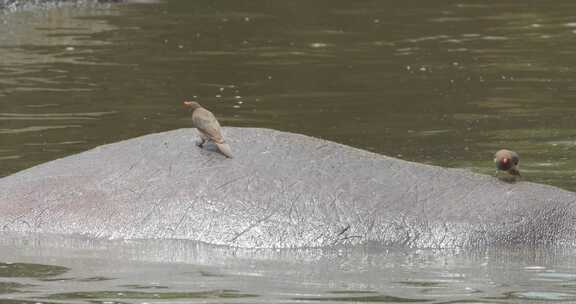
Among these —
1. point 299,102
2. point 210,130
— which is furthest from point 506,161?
point 299,102

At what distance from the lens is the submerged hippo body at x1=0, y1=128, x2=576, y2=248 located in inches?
332

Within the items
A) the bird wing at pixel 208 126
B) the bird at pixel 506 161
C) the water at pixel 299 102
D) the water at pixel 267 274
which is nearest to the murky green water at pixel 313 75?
the water at pixel 299 102

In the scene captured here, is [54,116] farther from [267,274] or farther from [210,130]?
[267,274]

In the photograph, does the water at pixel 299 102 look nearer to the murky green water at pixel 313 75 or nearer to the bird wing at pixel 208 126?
the murky green water at pixel 313 75

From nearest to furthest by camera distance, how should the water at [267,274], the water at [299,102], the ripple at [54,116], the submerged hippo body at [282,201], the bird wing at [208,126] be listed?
1. the water at [267,274]
2. the water at [299,102]
3. the submerged hippo body at [282,201]
4. the bird wing at [208,126]
5. the ripple at [54,116]

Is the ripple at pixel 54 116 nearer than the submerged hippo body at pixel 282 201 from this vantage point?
No

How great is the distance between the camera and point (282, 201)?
334 inches

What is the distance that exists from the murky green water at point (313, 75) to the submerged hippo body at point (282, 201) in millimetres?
2014

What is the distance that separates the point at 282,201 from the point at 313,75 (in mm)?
9891

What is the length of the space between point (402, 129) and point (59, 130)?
3.17 metres

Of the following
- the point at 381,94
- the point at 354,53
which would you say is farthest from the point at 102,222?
the point at 354,53

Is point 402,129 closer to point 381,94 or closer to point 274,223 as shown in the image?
point 381,94

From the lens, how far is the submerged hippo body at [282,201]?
27.7ft

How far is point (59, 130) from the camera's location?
14.0 metres
